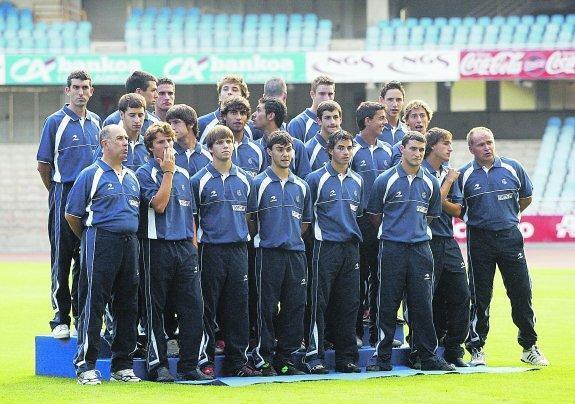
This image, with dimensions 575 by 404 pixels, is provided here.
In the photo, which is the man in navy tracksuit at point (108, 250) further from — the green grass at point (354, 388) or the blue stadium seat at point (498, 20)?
the blue stadium seat at point (498, 20)

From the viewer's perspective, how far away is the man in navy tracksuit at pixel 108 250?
9.17 meters

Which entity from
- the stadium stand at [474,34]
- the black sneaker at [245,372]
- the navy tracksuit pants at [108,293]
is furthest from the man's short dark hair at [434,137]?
the stadium stand at [474,34]

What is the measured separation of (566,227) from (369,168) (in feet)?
64.6

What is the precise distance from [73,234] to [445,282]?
10.5 ft

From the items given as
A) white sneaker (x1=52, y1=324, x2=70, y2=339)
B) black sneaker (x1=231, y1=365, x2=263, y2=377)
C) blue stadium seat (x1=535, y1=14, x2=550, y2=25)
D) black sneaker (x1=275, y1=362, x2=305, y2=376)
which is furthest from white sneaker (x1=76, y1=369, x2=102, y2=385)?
blue stadium seat (x1=535, y1=14, x2=550, y2=25)

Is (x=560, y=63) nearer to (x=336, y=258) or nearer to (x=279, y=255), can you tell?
(x=336, y=258)

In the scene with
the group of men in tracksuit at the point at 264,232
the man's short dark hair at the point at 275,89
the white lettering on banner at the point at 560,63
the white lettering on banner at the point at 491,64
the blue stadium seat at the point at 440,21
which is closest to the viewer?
the group of men in tracksuit at the point at 264,232

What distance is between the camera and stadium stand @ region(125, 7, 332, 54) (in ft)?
102

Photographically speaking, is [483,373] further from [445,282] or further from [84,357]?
[84,357]

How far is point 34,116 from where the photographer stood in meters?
32.2

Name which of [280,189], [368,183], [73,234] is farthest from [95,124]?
[368,183]

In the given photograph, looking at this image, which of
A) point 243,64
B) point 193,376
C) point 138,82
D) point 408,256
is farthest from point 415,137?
point 243,64

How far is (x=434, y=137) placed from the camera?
34.1 ft

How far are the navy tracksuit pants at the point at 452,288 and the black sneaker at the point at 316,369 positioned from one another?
1168 millimetres
